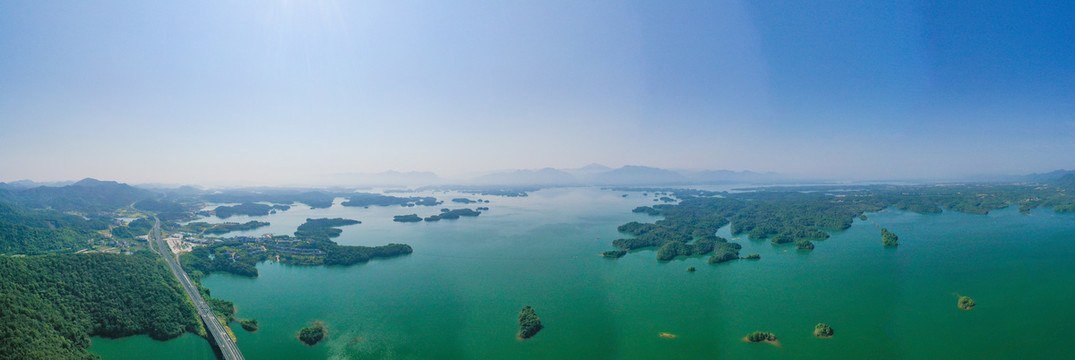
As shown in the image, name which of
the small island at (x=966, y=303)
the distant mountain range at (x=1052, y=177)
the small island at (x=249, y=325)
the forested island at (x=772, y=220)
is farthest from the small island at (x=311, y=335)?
the distant mountain range at (x=1052, y=177)

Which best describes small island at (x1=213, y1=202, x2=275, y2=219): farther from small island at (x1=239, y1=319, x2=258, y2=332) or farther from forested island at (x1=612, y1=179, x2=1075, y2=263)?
forested island at (x1=612, y1=179, x2=1075, y2=263)

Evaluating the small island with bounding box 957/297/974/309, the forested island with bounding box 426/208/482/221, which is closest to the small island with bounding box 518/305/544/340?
the small island with bounding box 957/297/974/309

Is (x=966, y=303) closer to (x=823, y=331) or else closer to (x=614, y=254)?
(x=823, y=331)

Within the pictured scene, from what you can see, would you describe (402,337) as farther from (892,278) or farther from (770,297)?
(892,278)

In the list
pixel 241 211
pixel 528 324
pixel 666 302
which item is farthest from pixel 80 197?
pixel 666 302

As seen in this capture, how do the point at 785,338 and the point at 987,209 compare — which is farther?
the point at 987,209

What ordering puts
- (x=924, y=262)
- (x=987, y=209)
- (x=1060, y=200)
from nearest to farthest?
1. (x=924, y=262)
2. (x=987, y=209)
3. (x=1060, y=200)

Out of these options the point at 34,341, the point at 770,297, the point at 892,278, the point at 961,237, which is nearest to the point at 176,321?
the point at 34,341

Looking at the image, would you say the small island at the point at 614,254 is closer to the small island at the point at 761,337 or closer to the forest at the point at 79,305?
the small island at the point at 761,337
